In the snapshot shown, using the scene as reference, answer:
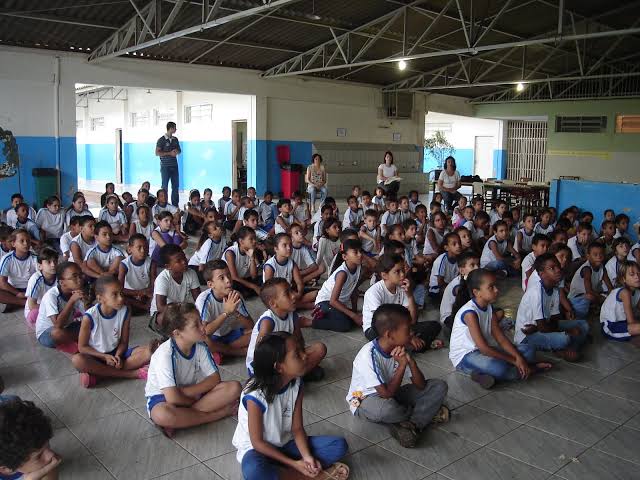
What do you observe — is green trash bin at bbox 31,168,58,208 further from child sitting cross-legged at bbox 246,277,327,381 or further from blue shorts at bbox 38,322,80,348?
child sitting cross-legged at bbox 246,277,327,381

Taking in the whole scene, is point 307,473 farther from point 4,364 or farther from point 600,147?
point 600,147

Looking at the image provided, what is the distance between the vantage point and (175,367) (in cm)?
280

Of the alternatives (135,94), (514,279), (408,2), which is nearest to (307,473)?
(514,279)

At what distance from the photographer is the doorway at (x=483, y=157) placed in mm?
19453

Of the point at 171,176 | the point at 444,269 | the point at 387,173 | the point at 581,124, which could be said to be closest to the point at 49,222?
the point at 171,176

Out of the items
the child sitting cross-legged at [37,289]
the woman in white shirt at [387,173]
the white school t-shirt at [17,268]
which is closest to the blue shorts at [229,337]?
the child sitting cross-legged at [37,289]

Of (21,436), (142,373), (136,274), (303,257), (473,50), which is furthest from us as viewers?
(473,50)

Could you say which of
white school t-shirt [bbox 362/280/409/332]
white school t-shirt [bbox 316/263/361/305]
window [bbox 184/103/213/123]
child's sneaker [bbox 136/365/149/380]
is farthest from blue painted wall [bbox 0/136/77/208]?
white school t-shirt [bbox 362/280/409/332]

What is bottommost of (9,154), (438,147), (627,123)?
(9,154)

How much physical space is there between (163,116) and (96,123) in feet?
16.5

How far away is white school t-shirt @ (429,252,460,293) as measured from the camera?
17.5 feet

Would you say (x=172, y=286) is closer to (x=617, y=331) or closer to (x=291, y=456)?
(x=291, y=456)

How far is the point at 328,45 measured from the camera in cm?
1148

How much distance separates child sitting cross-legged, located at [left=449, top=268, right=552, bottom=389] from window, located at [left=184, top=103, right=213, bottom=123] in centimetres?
1225
